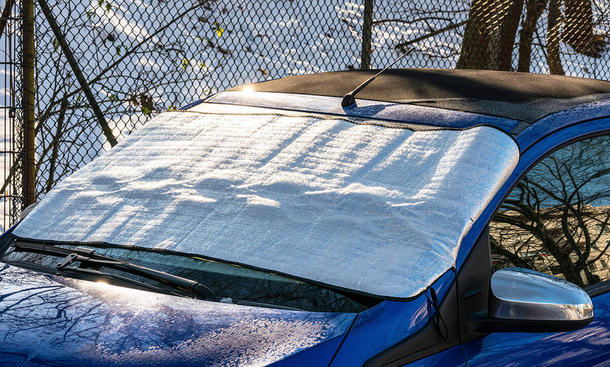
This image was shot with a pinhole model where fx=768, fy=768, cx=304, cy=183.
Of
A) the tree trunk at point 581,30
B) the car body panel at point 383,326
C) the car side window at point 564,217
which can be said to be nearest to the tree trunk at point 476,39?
the tree trunk at point 581,30

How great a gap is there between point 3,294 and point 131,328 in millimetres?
490

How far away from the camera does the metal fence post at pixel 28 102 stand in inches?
203

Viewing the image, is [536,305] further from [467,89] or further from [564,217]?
[467,89]

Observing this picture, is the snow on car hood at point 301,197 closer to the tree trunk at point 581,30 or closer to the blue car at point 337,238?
the blue car at point 337,238

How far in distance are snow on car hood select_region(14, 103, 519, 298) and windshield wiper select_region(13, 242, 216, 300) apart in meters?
0.05

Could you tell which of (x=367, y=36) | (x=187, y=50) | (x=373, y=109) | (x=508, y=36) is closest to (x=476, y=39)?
(x=508, y=36)

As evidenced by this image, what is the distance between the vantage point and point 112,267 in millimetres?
2293

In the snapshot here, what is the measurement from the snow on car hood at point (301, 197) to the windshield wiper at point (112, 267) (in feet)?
0.15

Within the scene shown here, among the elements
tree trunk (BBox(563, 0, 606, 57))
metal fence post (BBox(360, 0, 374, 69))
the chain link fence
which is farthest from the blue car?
tree trunk (BBox(563, 0, 606, 57))

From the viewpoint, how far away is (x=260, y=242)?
2178 mm

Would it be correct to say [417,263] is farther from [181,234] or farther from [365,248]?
[181,234]

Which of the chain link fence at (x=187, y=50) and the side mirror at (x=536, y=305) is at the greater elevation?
the chain link fence at (x=187, y=50)

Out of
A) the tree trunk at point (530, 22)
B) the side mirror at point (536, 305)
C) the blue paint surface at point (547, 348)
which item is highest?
the tree trunk at point (530, 22)

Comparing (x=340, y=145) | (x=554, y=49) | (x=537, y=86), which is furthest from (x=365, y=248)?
(x=554, y=49)
